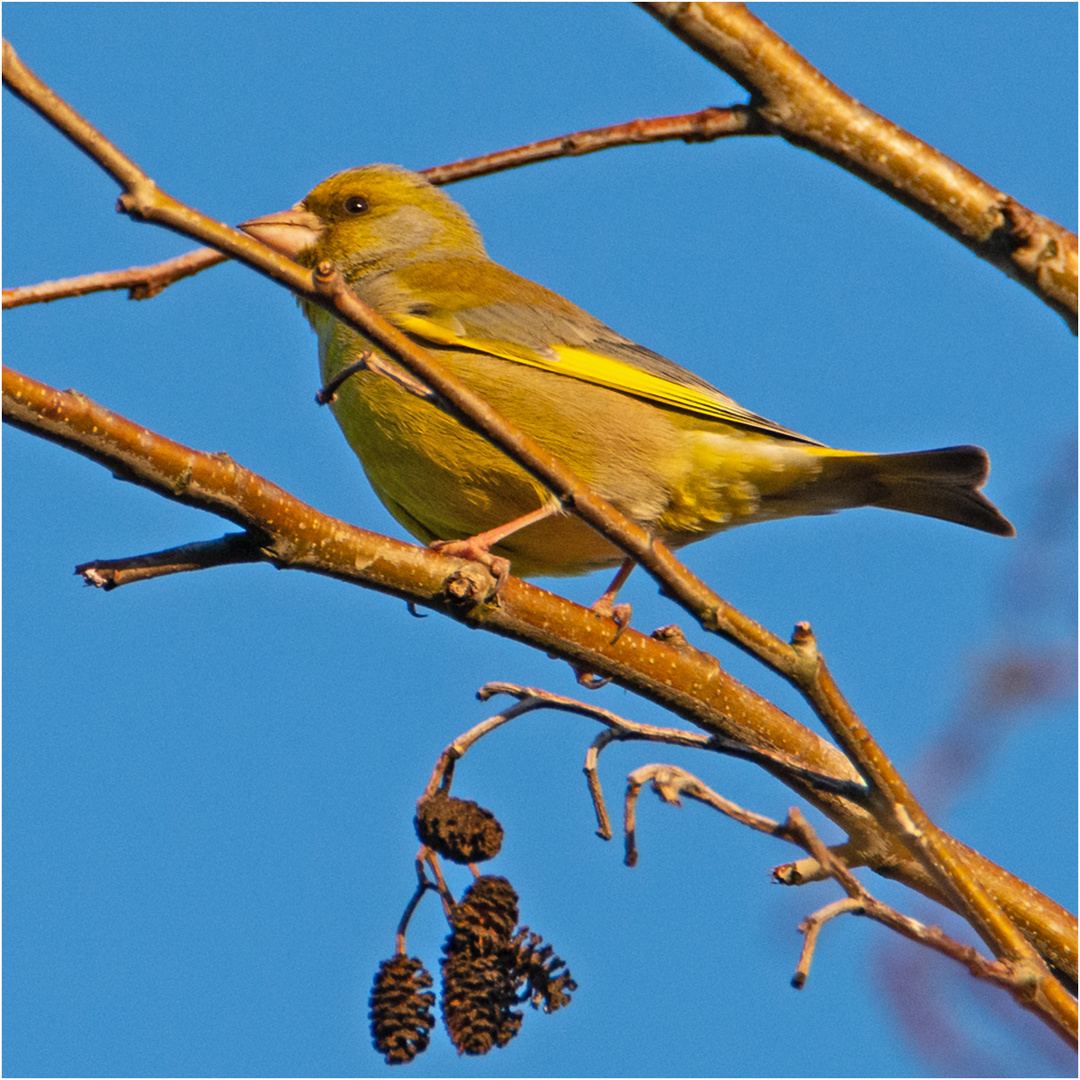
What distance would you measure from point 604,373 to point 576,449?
0.39m

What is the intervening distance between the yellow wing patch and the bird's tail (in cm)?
19

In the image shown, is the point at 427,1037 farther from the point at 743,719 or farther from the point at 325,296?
the point at 325,296

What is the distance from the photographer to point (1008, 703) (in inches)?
163

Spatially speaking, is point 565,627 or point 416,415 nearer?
point 565,627

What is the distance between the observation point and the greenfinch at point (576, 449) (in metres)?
4.07

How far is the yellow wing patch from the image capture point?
435 cm

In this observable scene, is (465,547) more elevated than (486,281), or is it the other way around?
(486,281)

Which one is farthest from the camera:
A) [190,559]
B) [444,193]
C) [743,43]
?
[444,193]

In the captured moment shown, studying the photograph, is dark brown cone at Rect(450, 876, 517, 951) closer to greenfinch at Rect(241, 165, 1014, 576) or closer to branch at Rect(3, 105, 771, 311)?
branch at Rect(3, 105, 771, 311)

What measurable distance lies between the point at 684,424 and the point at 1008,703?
4.39 ft

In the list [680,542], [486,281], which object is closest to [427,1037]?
[680,542]

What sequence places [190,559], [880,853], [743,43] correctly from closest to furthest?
[743,43]
[190,559]
[880,853]

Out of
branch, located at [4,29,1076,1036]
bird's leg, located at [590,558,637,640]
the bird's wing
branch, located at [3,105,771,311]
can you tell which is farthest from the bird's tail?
branch, located at [3,105,771,311]

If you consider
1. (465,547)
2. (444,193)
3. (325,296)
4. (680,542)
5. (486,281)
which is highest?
(444,193)
